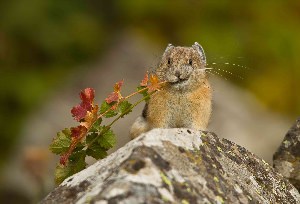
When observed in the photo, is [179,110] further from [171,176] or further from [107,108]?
[171,176]

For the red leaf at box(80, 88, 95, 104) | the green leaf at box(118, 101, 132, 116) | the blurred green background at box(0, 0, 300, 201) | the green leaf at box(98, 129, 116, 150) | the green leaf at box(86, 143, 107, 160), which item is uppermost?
the red leaf at box(80, 88, 95, 104)

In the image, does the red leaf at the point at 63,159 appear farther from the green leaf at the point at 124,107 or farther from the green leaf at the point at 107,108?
the green leaf at the point at 124,107

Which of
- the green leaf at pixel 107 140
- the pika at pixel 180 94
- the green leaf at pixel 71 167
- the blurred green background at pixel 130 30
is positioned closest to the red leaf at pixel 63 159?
the green leaf at pixel 71 167

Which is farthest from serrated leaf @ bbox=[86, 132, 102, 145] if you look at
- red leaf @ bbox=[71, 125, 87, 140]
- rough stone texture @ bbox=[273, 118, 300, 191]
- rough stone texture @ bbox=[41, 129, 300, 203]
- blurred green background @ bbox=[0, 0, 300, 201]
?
blurred green background @ bbox=[0, 0, 300, 201]

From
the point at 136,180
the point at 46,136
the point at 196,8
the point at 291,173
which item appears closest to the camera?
the point at 136,180

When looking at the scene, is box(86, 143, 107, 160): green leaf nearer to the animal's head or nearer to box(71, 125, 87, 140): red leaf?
box(71, 125, 87, 140): red leaf

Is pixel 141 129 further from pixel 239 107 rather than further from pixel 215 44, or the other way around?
pixel 215 44

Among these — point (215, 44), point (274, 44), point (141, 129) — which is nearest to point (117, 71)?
point (215, 44)
